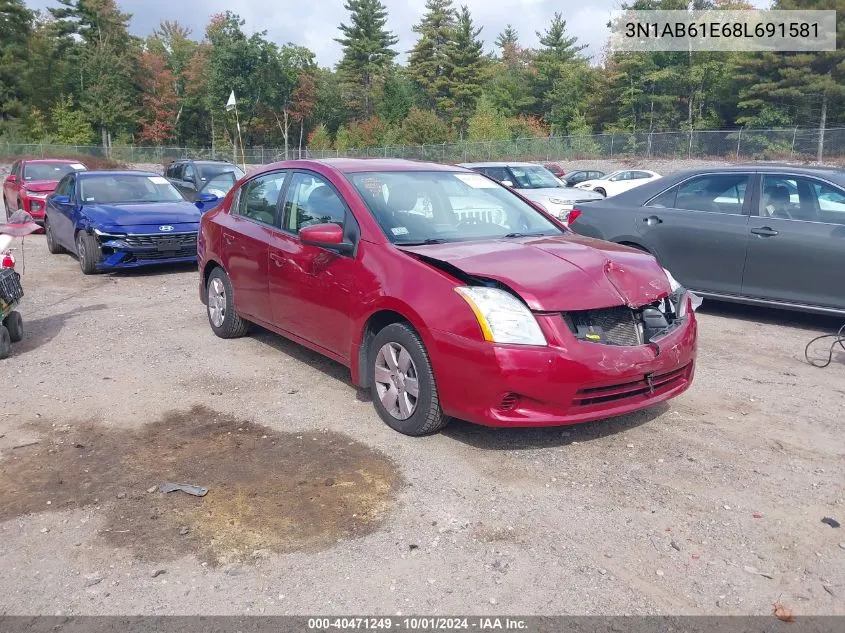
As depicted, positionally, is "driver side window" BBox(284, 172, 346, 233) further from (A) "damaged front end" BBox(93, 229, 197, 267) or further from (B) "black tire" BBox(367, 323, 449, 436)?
(A) "damaged front end" BBox(93, 229, 197, 267)

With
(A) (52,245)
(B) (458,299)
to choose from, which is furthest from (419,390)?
(A) (52,245)

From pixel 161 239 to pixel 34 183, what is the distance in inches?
321

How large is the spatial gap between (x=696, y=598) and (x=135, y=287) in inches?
349

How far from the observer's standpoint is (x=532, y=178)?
14.9 metres

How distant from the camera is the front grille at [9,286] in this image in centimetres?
663

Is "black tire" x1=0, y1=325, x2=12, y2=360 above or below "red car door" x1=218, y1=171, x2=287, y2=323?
below

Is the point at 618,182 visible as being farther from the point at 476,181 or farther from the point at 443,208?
the point at 443,208

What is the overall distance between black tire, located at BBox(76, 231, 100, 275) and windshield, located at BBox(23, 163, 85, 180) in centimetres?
757

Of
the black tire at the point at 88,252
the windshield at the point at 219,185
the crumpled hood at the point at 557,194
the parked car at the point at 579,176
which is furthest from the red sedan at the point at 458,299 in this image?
the parked car at the point at 579,176

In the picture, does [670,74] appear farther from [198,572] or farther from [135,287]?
[198,572]

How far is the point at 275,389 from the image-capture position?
5680 mm

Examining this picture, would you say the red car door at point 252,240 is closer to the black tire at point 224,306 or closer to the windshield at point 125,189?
the black tire at point 224,306

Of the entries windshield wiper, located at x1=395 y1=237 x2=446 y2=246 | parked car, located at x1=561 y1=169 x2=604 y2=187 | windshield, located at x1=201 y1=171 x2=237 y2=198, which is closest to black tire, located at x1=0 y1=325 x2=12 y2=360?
windshield wiper, located at x1=395 y1=237 x2=446 y2=246

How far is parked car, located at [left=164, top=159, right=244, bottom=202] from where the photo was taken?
632 inches
